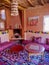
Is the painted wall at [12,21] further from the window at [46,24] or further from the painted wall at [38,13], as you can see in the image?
the window at [46,24]

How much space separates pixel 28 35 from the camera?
756 cm

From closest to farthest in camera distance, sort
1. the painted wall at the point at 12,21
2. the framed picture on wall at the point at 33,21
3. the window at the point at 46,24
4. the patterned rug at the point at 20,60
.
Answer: the patterned rug at the point at 20,60
the window at the point at 46,24
the framed picture on wall at the point at 33,21
the painted wall at the point at 12,21

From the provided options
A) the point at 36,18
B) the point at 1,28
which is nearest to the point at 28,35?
the point at 36,18

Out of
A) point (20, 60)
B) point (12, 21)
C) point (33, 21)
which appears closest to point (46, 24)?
point (33, 21)

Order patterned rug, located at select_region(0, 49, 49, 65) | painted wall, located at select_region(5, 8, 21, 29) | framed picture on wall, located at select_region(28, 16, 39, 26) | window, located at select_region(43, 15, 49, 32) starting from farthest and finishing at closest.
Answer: painted wall, located at select_region(5, 8, 21, 29) → framed picture on wall, located at select_region(28, 16, 39, 26) → window, located at select_region(43, 15, 49, 32) → patterned rug, located at select_region(0, 49, 49, 65)

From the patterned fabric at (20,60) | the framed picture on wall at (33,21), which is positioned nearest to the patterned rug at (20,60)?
the patterned fabric at (20,60)

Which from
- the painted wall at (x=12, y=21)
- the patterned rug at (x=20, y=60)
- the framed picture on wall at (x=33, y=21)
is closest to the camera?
the patterned rug at (x=20, y=60)

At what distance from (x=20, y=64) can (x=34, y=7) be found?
4.17 meters

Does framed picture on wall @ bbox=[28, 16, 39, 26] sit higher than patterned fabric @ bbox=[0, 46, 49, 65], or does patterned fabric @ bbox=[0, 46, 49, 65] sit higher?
framed picture on wall @ bbox=[28, 16, 39, 26]

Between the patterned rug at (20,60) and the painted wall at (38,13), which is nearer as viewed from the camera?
the patterned rug at (20,60)

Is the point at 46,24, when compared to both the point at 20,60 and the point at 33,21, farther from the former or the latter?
the point at 20,60

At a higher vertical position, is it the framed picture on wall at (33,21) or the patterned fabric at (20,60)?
the framed picture on wall at (33,21)

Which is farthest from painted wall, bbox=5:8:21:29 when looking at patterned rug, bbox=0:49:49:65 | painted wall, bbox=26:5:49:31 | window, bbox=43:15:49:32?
patterned rug, bbox=0:49:49:65

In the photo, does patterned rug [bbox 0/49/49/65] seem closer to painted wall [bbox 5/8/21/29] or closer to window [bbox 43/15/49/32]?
window [bbox 43/15/49/32]
